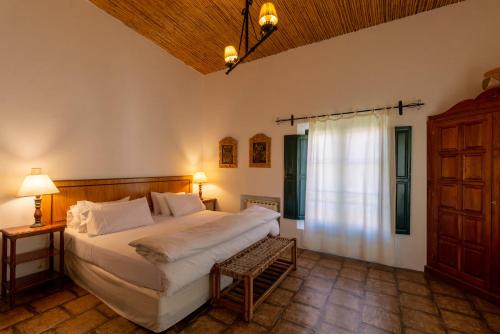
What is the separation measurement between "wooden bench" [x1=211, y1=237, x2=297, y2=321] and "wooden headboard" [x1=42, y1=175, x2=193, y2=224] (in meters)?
2.05

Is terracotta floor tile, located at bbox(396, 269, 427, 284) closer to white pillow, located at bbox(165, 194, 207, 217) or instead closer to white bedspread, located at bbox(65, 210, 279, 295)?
white bedspread, located at bbox(65, 210, 279, 295)

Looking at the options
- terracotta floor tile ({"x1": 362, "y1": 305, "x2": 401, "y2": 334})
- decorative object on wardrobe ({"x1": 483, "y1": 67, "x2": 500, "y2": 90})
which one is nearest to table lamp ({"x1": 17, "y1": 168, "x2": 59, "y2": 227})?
terracotta floor tile ({"x1": 362, "y1": 305, "x2": 401, "y2": 334})

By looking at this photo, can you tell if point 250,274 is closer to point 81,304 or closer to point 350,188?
point 81,304

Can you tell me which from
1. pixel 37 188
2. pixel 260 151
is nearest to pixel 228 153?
pixel 260 151

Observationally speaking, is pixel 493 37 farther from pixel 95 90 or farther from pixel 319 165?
pixel 95 90

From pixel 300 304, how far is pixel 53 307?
2.30 m

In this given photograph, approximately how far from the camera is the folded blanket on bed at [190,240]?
5.77 feet

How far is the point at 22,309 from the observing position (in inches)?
83.7

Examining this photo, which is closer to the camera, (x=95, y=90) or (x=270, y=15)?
(x=270, y=15)

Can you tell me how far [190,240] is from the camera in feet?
6.40

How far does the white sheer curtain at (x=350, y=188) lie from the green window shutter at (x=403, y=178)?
13 cm

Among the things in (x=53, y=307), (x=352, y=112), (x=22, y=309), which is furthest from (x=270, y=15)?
(x=22, y=309)

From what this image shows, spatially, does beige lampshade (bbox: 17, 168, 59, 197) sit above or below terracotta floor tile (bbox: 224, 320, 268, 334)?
above

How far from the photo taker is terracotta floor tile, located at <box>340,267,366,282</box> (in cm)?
273
